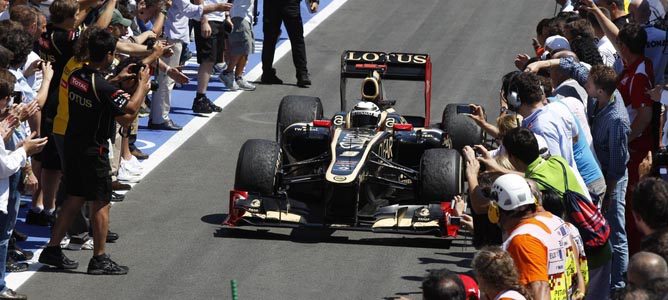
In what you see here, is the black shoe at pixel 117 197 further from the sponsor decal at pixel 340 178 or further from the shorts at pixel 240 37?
the shorts at pixel 240 37

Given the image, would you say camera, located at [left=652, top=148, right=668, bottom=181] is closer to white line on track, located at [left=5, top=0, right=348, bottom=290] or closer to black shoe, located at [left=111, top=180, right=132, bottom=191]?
white line on track, located at [left=5, top=0, right=348, bottom=290]

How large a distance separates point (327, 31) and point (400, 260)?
12.1 meters

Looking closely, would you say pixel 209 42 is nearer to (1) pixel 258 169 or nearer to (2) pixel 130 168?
(2) pixel 130 168

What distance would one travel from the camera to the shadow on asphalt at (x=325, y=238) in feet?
42.8

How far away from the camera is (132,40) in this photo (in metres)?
15.9

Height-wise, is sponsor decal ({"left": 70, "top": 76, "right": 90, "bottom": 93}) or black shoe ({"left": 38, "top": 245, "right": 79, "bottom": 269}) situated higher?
sponsor decal ({"left": 70, "top": 76, "right": 90, "bottom": 93})

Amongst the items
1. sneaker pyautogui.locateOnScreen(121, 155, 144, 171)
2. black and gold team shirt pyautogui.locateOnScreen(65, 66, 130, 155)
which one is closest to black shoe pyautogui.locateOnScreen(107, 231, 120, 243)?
black and gold team shirt pyautogui.locateOnScreen(65, 66, 130, 155)

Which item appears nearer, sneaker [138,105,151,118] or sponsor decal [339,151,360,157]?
sponsor decal [339,151,360,157]

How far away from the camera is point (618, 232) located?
37.0 feet

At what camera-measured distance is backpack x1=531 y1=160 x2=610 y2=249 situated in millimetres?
9258

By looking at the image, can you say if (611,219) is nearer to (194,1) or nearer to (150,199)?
(150,199)

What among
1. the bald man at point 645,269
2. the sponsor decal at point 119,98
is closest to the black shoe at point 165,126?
the sponsor decal at point 119,98

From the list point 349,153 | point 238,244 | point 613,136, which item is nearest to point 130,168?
point 238,244

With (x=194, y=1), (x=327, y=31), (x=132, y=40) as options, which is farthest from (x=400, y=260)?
(x=327, y=31)
